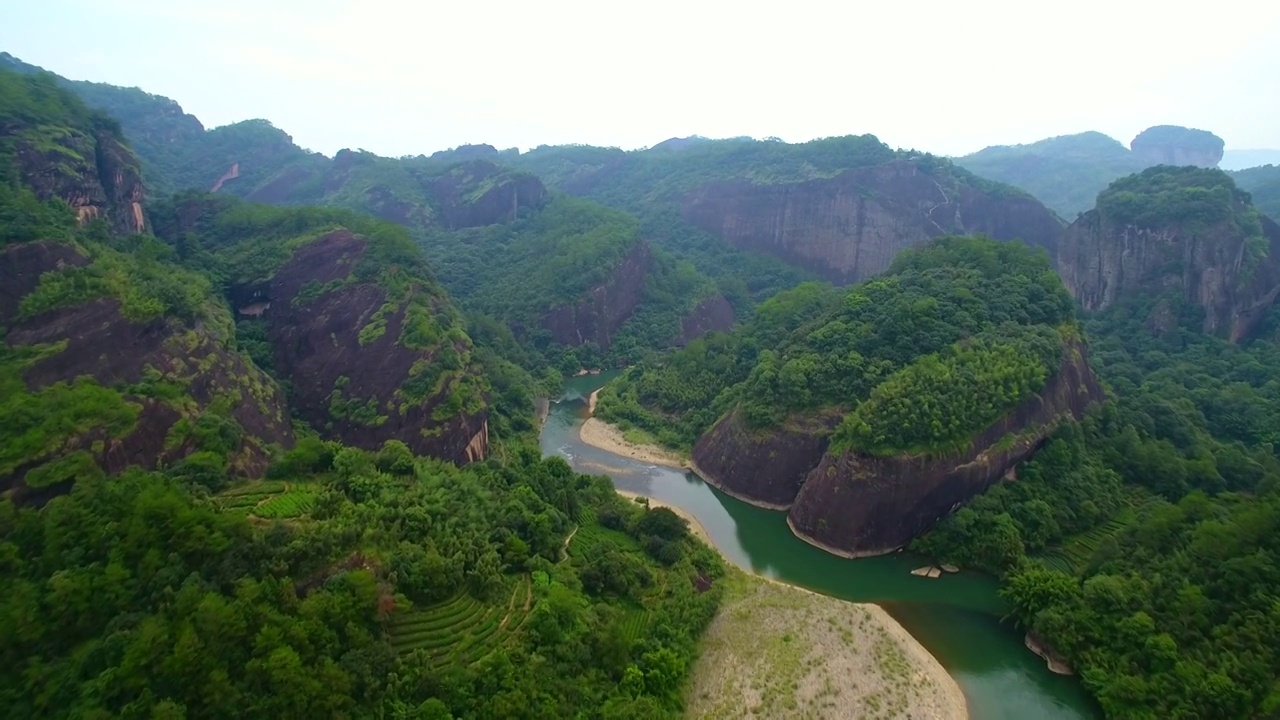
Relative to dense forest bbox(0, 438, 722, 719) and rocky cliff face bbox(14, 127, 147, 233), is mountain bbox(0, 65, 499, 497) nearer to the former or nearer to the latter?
rocky cliff face bbox(14, 127, 147, 233)

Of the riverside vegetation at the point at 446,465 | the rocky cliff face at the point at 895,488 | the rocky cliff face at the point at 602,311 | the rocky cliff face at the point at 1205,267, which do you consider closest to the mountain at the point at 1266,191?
the rocky cliff face at the point at 1205,267

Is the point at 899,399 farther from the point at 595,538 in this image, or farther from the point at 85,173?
the point at 85,173

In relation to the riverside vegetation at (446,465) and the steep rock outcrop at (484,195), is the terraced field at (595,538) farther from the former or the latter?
the steep rock outcrop at (484,195)

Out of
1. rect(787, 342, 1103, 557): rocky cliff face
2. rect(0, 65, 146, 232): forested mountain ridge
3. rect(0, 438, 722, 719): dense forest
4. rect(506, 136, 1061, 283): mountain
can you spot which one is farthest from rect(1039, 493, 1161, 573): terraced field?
rect(506, 136, 1061, 283): mountain

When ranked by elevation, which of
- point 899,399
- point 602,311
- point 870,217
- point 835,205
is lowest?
point 602,311

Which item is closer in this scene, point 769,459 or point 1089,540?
point 1089,540

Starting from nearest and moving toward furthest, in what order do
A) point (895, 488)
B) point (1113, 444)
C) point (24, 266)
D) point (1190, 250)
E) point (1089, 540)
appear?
point (24, 266) → point (1089, 540) → point (895, 488) → point (1113, 444) → point (1190, 250)

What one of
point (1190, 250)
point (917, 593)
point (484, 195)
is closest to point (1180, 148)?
point (1190, 250)
